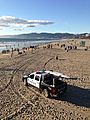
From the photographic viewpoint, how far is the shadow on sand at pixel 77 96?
53.9 feet

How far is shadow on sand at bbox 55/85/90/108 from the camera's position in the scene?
53.9 ft

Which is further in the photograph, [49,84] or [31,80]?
[31,80]

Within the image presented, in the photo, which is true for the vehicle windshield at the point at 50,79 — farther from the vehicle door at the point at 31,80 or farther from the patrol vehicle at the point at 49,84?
the vehicle door at the point at 31,80

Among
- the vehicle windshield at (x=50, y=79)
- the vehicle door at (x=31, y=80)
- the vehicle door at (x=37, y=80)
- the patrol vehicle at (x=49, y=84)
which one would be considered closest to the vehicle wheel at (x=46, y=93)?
the patrol vehicle at (x=49, y=84)

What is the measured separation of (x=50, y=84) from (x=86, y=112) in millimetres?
3877

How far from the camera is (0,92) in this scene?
63.5 ft

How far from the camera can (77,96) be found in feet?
58.6

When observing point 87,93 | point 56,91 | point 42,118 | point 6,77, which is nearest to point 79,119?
point 42,118

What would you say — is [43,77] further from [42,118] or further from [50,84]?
[42,118]

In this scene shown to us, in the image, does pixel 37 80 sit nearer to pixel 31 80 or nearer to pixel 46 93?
pixel 31 80

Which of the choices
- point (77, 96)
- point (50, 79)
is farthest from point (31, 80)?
point (77, 96)

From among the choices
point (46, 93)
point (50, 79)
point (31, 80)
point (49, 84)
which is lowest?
point (46, 93)

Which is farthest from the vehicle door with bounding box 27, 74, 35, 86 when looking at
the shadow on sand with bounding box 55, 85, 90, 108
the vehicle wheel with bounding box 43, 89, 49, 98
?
the shadow on sand with bounding box 55, 85, 90, 108

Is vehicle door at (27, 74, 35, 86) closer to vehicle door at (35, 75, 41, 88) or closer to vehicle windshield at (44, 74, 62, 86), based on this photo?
vehicle door at (35, 75, 41, 88)
